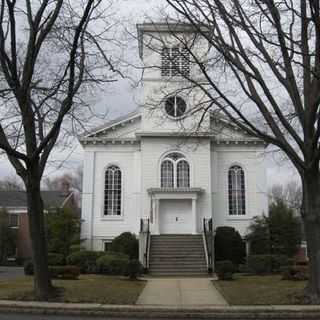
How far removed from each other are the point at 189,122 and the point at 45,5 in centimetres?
2062

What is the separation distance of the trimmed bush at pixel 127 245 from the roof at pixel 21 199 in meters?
19.9

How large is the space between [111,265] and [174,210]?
8.37 meters

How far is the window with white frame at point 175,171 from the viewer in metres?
34.2

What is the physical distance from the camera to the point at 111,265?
26234mm

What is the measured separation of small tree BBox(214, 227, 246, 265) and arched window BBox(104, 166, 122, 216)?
21.9 ft

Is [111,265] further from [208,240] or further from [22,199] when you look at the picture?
[22,199]

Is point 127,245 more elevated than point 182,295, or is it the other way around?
point 127,245

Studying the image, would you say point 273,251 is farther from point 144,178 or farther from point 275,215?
point 144,178

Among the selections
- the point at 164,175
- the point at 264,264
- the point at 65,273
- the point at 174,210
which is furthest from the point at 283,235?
the point at 65,273

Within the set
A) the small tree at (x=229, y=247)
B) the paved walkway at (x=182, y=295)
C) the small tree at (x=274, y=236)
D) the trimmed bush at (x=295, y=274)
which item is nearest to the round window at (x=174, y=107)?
the small tree at (x=229, y=247)

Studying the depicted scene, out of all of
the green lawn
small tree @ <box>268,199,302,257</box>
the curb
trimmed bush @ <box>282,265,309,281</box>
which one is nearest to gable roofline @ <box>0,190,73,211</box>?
small tree @ <box>268,199,302,257</box>

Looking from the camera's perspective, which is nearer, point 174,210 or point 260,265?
point 260,265

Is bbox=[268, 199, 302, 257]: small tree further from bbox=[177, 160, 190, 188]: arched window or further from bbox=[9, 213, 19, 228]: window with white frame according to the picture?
bbox=[9, 213, 19, 228]: window with white frame

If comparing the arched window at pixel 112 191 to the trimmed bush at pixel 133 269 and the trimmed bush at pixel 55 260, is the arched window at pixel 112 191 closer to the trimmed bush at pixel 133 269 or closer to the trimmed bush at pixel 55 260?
the trimmed bush at pixel 55 260
